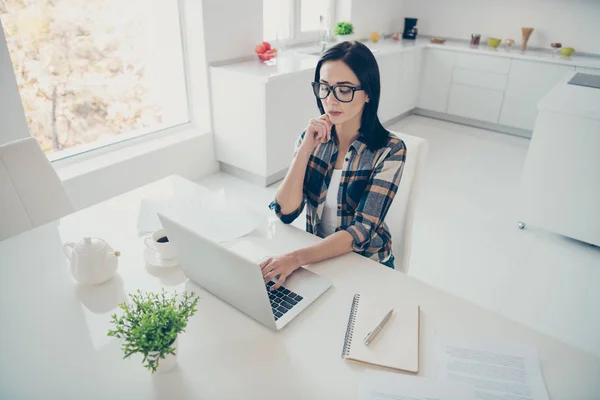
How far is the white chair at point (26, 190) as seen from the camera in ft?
4.71

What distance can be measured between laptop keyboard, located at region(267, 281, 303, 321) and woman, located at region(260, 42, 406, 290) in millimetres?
66

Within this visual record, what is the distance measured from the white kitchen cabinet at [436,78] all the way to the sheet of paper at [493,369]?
4.22 meters

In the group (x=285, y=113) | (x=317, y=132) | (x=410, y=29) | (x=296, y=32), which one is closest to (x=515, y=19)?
(x=410, y=29)

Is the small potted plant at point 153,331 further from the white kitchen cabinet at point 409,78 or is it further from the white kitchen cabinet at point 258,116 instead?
the white kitchen cabinet at point 409,78

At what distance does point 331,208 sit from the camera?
150 cm

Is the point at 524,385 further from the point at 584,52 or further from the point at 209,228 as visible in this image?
the point at 584,52

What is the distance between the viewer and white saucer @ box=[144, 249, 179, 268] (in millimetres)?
1168

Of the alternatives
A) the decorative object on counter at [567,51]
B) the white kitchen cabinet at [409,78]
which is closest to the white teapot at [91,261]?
the white kitchen cabinet at [409,78]

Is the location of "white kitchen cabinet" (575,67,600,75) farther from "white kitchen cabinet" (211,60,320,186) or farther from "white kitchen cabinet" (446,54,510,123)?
"white kitchen cabinet" (211,60,320,186)

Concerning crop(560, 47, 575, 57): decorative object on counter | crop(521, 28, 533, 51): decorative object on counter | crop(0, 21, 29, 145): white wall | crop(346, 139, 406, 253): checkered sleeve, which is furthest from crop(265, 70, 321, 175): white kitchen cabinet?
crop(560, 47, 575, 57): decorative object on counter

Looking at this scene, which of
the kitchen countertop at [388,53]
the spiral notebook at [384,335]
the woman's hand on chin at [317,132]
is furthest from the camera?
the kitchen countertop at [388,53]

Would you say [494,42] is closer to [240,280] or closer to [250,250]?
[250,250]

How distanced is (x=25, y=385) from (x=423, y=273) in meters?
1.93

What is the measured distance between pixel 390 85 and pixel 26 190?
3.57m
